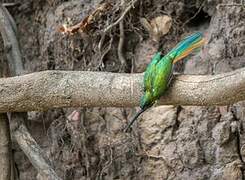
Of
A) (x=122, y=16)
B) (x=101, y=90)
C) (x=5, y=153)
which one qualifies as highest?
(x=122, y=16)

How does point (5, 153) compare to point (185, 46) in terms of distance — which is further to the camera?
point (5, 153)

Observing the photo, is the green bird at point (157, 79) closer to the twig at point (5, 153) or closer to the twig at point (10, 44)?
the twig at point (5, 153)

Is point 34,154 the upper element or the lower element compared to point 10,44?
lower

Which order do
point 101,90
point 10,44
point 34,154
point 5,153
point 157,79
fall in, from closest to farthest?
point 157,79 < point 101,90 < point 34,154 < point 5,153 < point 10,44

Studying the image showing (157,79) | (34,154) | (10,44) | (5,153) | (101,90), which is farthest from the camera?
(10,44)

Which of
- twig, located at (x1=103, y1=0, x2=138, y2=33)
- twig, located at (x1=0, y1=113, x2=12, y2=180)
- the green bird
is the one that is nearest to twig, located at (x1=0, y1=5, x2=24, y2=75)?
twig, located at (x1=0, y1=113, x2=12, y2=180)

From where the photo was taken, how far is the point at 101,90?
6.00ft

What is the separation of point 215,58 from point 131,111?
501 mm

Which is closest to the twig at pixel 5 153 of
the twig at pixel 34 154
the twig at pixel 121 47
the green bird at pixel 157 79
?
the twig at pixel 34 154

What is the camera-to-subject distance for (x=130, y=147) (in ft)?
8.66

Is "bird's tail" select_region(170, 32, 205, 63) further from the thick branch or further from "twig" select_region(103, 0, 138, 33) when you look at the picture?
"twig" select_region(103, 0, 138, 33)

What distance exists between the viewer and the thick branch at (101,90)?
164 cm

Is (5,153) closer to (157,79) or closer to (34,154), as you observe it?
(34,154)

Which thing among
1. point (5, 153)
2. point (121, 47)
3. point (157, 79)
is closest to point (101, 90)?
point (157, 79)
